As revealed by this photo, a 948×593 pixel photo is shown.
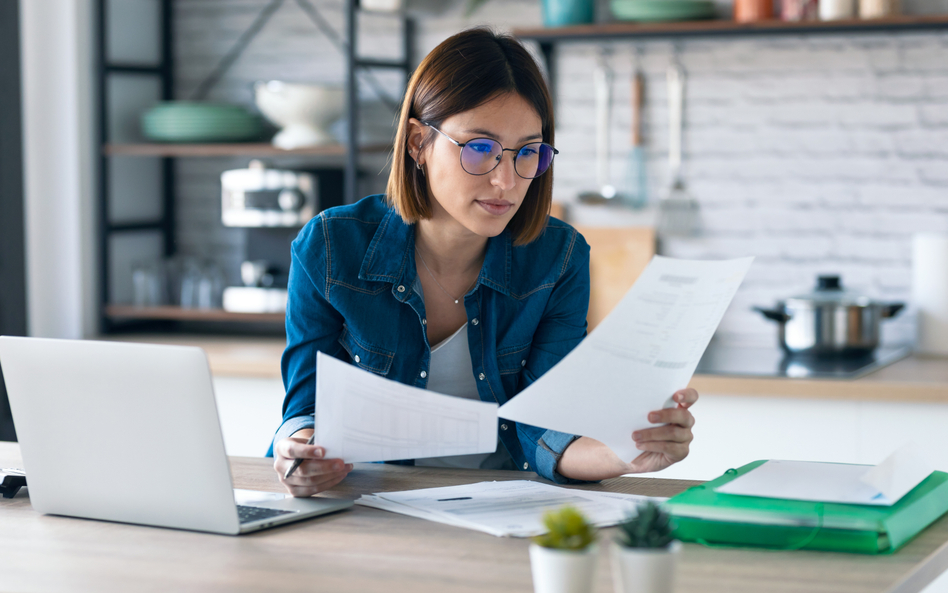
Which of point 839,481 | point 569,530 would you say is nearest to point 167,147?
point 839,481

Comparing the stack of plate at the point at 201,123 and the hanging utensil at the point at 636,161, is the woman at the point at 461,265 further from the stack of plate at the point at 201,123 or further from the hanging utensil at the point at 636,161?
the stack of plate at the point at 201,123

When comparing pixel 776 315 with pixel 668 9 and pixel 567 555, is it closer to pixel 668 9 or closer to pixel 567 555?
pixel 668 9

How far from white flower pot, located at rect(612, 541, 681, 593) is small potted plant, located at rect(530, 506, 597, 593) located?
3cm

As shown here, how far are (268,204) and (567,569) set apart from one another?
2554mm

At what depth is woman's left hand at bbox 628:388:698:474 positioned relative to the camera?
4.28ft

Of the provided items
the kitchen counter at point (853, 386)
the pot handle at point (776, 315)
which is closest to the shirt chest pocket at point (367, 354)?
the kitchen counter at point (853, 386)

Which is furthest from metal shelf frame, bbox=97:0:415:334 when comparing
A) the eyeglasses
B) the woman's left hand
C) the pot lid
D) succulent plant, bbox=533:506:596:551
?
succulent plant, bbox=533:506:596:551

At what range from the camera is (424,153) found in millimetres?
1648

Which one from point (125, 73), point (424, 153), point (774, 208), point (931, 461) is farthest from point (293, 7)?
point (931, 461)

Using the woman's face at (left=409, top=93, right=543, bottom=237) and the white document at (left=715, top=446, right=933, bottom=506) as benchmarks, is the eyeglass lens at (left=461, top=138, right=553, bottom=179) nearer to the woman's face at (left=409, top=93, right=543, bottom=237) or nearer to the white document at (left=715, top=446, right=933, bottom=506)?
the woman's face at (left=409, top=93, right=543, bottom=237)

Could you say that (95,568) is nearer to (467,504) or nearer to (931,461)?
(467,504)

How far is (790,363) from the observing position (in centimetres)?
275

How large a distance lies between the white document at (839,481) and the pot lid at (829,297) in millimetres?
1496

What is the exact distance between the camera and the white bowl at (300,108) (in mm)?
3121
